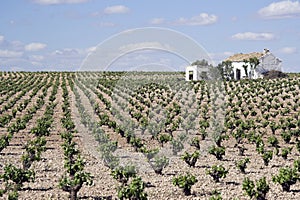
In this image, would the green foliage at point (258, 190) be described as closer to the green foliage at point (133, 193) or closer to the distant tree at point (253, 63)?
the green foliage at point (133, 193)

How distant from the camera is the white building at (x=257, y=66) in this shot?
69.8 metres

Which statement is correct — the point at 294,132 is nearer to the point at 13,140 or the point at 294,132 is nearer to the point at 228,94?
the point at 13,140

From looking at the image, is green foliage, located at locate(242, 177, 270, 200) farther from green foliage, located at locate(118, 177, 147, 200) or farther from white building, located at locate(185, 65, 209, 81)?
white building, located at locate(185, 65, 209, 81)

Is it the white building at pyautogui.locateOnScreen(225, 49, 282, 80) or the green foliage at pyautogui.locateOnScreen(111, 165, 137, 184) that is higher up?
the white building at pyautogui.locateOnScreen(225, 49, 282, 80)

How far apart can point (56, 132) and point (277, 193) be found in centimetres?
1318

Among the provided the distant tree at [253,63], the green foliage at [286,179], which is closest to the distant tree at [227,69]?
the distant tree at [253,63]

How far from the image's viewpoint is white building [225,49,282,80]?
69.8m

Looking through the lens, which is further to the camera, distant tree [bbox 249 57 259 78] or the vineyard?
distant tree [bbox 249 57 259 78]

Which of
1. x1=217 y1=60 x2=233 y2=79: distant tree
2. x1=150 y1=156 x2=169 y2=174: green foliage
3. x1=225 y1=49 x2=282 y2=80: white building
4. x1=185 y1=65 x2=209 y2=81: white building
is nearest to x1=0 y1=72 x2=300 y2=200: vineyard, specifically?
x1=150 y1=156 x2=169 y2=174: green foliage

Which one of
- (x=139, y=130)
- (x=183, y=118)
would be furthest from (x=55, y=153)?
(x=183, y=118)

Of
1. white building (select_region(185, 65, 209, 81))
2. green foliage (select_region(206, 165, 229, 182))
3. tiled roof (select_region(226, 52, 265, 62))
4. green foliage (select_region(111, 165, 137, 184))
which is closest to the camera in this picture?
green foliage (select_region(111, 165, 137, 184))

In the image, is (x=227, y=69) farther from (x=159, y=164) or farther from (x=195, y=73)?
(x=159, y=164)

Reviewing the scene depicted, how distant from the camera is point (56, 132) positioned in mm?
24703

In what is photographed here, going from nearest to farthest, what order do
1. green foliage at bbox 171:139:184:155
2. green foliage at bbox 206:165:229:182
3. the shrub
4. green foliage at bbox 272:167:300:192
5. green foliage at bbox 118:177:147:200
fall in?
green foliage at bbox 118:177:147:200, green foliage at bbox 272:167:300:192, green foliage at bbox 206:165:229:182, green foliage at bbox 171:139:184:155, the shrub
